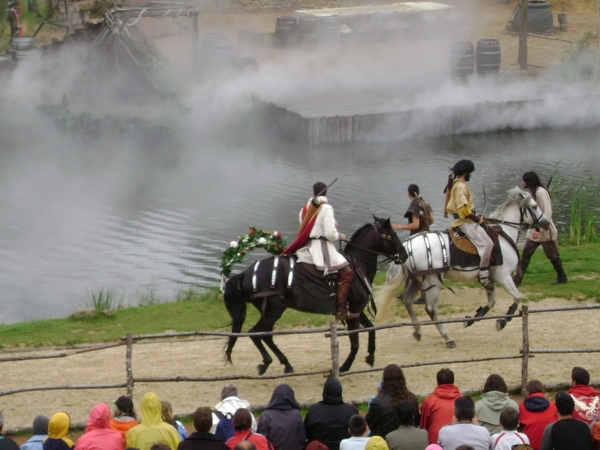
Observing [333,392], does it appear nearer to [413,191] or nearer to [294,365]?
[294,365]

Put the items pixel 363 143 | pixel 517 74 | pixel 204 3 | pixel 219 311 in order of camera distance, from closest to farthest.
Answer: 1. pixel 219 311
2. pixel 363 143
3. pixel 517 74
4. pixel 204 3

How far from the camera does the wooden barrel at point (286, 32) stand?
3869 centimetres

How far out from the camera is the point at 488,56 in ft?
112

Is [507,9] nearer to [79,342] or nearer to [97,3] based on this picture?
[97,3]

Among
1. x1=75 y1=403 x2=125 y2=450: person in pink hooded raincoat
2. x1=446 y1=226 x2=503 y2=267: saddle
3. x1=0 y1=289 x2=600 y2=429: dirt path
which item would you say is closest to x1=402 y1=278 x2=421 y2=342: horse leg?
x1=0 y1=289 x2=600 y2=429: dirt path

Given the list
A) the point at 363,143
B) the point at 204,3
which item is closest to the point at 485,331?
the point at 363,143

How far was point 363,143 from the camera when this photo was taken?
94.1 feet

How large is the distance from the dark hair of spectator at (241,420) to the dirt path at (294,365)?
2.63 meters

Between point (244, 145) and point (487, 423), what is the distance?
21.1 metres

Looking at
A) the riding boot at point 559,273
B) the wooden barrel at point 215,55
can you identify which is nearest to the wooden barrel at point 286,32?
the wooden barrel at point 215,55

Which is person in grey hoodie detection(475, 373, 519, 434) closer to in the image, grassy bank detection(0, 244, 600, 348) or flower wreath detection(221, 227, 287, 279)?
grassy bank detection(0, 244, 600, 348)

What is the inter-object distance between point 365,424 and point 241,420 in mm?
1065

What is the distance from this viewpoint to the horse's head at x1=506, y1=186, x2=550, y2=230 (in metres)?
13.7

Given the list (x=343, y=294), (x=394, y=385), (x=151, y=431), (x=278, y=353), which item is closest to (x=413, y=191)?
(x=343, y=294)
